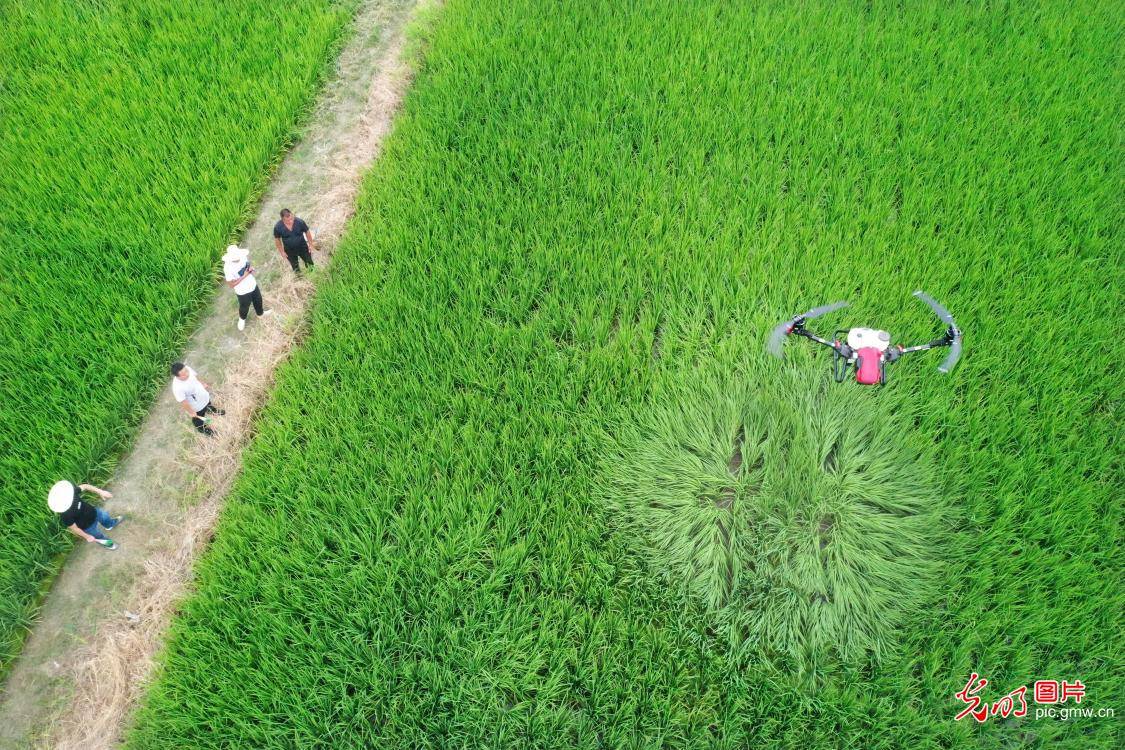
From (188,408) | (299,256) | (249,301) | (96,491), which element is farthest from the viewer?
(299,256)

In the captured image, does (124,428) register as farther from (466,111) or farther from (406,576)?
(466,111)

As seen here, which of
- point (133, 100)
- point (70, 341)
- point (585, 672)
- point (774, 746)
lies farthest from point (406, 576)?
point (133, 100)

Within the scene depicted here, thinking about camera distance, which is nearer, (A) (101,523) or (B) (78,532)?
(B) (78,532)

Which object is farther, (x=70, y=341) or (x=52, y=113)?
(x=52, y=113)

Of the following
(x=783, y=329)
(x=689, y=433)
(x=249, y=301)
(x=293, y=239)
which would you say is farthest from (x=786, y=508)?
(x=249, y=301)

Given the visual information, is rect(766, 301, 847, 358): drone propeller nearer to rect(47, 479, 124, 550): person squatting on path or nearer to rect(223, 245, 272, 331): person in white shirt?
rect(223, 245, 272, 331): person in white shirt

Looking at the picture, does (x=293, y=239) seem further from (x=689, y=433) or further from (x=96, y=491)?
(x=689, y=433)

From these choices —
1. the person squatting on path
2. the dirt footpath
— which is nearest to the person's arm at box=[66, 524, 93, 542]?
the person squatting on path
